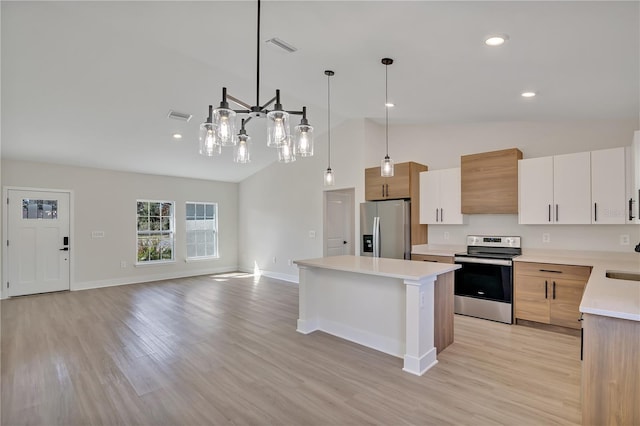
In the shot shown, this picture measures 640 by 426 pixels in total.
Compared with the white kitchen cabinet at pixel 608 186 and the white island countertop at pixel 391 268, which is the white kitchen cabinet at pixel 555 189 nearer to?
the white kitchen cabinet at pixel 608 186

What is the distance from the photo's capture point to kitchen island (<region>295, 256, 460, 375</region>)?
2818 mm

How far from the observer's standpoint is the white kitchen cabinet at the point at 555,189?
3629 millimetres

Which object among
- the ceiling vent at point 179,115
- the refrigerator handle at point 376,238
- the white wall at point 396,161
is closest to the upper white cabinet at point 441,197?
the white wall at point 396,161

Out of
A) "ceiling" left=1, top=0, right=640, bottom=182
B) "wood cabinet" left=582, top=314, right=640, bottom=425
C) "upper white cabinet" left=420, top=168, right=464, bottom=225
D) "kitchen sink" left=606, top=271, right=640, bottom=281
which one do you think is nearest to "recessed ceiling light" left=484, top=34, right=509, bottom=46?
"ceiling" left=1, top=0, right=640, bottom=182

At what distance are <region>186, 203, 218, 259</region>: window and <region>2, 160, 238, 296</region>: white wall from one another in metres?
0.19

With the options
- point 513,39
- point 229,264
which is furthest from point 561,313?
point 229,264

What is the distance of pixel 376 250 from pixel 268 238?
320 centimetres

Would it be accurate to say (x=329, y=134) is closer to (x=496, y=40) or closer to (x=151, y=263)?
(x=496, y=40)

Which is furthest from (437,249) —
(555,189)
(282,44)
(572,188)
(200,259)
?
(200,259)

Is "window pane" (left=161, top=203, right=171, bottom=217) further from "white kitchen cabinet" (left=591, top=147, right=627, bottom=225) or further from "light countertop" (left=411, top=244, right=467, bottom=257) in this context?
"white kitchen cabinet" (left=591, top=147, right=627, bottom=225)

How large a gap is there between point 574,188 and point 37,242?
27.4 feet

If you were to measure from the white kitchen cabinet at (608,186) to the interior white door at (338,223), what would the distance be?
393 centimetres

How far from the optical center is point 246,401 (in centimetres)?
236

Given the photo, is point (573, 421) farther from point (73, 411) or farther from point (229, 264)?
point (229, 264)
